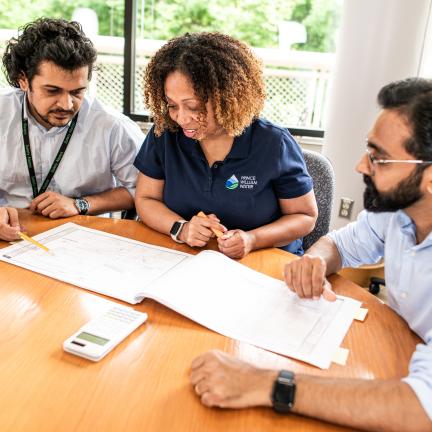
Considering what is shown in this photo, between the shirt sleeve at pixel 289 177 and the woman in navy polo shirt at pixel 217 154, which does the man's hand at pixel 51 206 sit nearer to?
the woman in navy polo shirt at pixel 217 154

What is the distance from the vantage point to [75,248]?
133 cm

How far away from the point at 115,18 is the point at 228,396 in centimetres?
334

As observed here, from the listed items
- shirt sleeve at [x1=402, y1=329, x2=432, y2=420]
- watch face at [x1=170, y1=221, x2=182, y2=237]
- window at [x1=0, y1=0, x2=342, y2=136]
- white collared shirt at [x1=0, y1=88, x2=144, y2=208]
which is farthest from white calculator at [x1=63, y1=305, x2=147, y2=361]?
window at [x1=0, y1=0, x2=342, y2=136]

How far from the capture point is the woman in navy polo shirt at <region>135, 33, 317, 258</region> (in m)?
1.45

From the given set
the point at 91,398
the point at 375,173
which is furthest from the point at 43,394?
the point at 375,173

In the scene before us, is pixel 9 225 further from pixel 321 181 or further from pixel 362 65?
pixel 362 65

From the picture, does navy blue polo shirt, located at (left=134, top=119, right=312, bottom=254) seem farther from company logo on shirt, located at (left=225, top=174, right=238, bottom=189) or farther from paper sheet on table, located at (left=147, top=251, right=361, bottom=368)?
paper sheet on table, located at (left=147, top=251, right=361, bottom=368)

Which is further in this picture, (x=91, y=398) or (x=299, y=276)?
(x=299, y=276)

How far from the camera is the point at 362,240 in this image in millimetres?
1379

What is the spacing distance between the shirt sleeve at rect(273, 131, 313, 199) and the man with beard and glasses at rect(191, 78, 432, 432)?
203mm

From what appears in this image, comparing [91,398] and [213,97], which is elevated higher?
[213,97]

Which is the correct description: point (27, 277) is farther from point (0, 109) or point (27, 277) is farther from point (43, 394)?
point (0, 109)

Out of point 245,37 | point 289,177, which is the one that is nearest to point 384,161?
point 289,177

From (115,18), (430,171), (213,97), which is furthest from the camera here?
(115,18)
